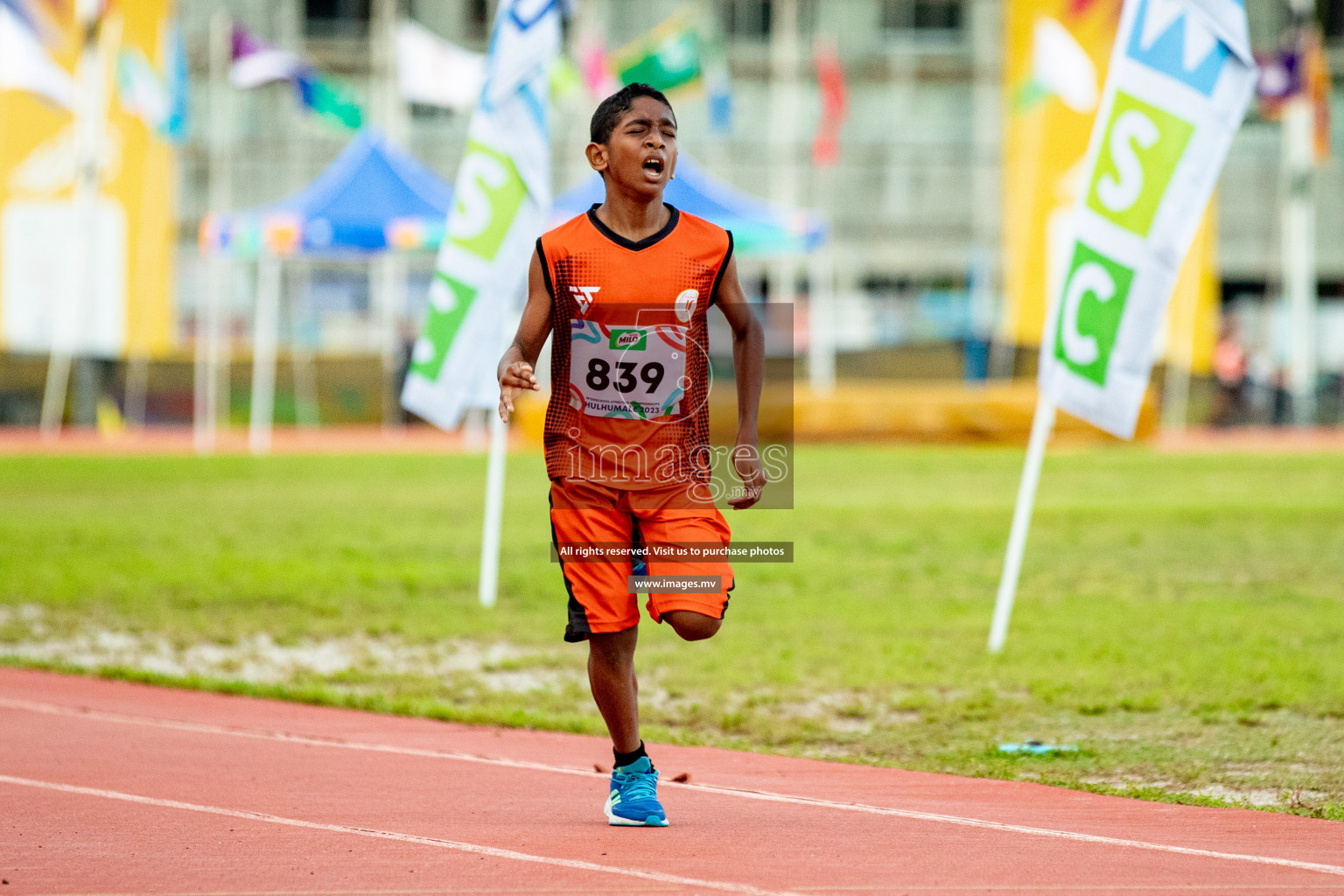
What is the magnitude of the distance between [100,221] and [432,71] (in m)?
11.4

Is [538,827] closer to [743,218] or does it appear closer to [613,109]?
[613,109]

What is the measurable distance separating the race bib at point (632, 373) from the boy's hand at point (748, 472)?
263 millimetres

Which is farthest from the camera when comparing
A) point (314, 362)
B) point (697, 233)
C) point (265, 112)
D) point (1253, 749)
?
point (265, 112)

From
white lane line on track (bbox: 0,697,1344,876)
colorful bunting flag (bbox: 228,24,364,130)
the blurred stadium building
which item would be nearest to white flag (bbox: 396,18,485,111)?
colorful bunting flag (bbox: 228,24,364,130)

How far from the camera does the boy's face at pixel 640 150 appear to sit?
4926 millimetres

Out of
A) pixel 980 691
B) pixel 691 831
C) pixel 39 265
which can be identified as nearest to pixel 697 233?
pixel 691 831

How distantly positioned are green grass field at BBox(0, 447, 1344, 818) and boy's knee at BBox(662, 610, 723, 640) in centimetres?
188

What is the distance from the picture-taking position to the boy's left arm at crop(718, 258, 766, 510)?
5.12 metres

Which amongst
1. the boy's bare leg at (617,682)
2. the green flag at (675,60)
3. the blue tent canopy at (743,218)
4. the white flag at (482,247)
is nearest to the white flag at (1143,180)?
the white flag at (482,247)

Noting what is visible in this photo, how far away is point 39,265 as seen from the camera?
117 ft

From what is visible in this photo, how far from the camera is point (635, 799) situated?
5145mm

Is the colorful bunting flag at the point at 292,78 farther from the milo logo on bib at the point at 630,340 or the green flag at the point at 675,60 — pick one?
the milo logo on bib at the point at 630,340

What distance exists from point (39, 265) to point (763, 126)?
2102cm

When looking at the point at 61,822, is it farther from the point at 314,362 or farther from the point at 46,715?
the point at 314,362
